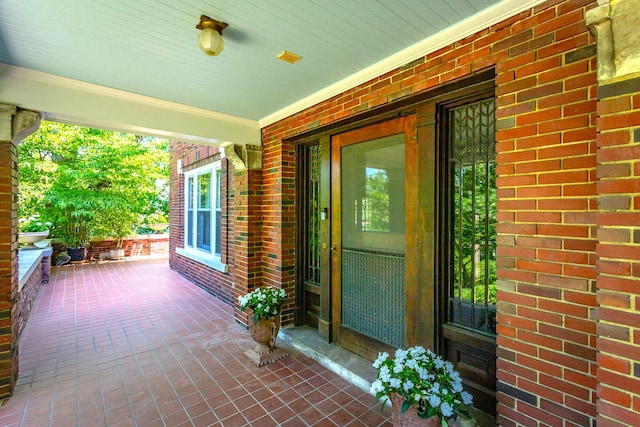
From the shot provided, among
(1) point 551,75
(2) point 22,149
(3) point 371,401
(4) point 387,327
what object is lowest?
(3) point 371,401

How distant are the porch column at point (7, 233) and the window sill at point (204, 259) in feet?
8.12

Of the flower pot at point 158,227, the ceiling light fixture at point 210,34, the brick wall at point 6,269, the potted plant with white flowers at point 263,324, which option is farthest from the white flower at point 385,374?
the flower pot at point 158,227

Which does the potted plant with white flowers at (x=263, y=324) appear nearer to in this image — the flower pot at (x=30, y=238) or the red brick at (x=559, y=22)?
the red brick at (x=559, y=22)

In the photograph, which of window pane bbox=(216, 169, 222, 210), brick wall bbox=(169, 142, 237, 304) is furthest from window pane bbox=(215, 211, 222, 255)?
brick wall bbox=(169, 142, 237, 304)

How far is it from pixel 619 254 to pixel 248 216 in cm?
328

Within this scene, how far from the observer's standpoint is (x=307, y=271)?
3.55 meters

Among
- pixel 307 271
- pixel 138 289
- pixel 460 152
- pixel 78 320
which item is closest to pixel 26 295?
pixel 78 320

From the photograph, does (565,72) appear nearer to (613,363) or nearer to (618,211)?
(618,211)

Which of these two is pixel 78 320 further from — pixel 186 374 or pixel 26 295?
pixel 186 374

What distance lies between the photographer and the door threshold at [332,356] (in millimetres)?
2443

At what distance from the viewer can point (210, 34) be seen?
5.75ft

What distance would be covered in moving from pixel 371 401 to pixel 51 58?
11.5ft

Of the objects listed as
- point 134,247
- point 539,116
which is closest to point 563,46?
point 539,116

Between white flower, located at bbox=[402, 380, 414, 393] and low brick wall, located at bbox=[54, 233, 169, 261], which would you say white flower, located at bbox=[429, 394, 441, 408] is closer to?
white flower, located at bbox=[402, 380, 414, 393]
